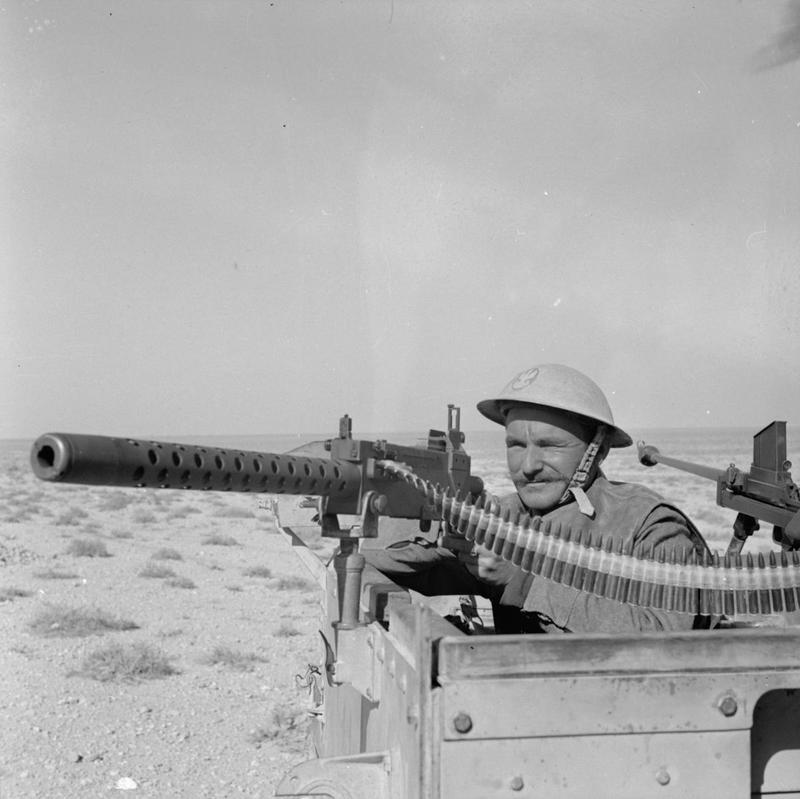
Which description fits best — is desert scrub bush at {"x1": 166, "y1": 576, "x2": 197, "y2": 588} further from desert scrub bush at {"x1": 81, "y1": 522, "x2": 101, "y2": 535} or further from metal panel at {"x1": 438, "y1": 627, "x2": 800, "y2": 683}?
metal panel at {"x1": 438, "y1": 627, "x2": 800, "y2": 683}

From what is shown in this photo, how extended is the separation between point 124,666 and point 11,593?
4523mm

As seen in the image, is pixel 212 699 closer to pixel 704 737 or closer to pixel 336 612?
pixel 336 612

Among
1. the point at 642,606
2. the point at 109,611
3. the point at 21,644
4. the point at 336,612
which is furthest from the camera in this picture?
the point at 109,611

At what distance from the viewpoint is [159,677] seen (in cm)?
905

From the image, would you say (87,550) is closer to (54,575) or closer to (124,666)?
(54,575)

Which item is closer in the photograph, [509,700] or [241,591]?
[509,700]

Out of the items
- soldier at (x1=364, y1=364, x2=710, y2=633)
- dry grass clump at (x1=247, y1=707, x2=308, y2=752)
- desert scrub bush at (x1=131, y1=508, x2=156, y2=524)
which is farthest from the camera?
desert scrub bush at (x1=131, y1=508, x2=156, y2=524)

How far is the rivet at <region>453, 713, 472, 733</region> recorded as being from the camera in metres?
1.75

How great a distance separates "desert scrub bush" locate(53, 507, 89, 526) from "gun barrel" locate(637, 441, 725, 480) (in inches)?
726

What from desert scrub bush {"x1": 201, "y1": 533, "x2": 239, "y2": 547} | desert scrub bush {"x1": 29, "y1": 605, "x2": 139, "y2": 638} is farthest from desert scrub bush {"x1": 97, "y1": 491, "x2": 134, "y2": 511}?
desert scrub bush {"x1": 29, "y1": 605, "x2": 139, "y2": 638}

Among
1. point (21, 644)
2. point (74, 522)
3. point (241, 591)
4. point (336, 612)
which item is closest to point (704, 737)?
point (336, 612)

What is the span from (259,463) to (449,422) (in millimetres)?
1711

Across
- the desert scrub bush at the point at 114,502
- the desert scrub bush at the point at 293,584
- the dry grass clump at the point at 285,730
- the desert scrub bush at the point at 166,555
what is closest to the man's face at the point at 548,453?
the dry grass clump at the point at 285,730

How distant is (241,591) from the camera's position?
14.0 metres
